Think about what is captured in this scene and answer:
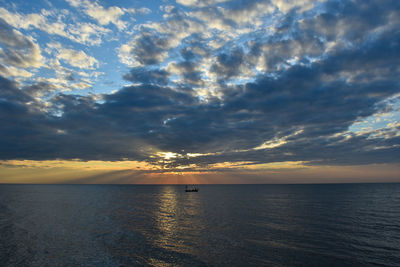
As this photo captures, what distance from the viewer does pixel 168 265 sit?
2561 centimetres

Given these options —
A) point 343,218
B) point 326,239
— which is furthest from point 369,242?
point 343,218

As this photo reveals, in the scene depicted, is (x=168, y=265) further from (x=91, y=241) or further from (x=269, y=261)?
(x=91, y=241)

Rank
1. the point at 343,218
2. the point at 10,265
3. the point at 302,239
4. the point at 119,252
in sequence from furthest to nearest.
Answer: the point at 343,218 → the point at 302,239 → the point at 119,252 → the point at 10,265

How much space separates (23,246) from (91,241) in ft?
28.7

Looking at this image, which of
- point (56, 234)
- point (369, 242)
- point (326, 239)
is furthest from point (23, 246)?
point (369, 242)

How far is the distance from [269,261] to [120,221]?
123 ft

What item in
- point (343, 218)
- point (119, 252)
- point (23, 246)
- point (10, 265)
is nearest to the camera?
point (10, 265)

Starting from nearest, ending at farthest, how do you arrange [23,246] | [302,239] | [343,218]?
1. [23,246]
2. [302,239]
3. [343,218]

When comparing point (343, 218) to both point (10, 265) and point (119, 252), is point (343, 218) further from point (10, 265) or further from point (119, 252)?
point (10, 265)

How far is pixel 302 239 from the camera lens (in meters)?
34.9

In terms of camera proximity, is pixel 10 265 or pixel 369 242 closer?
pixel 10 265

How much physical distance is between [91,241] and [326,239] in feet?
118

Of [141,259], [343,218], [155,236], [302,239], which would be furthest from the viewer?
[343,218]

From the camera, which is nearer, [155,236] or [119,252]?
[119,252]
